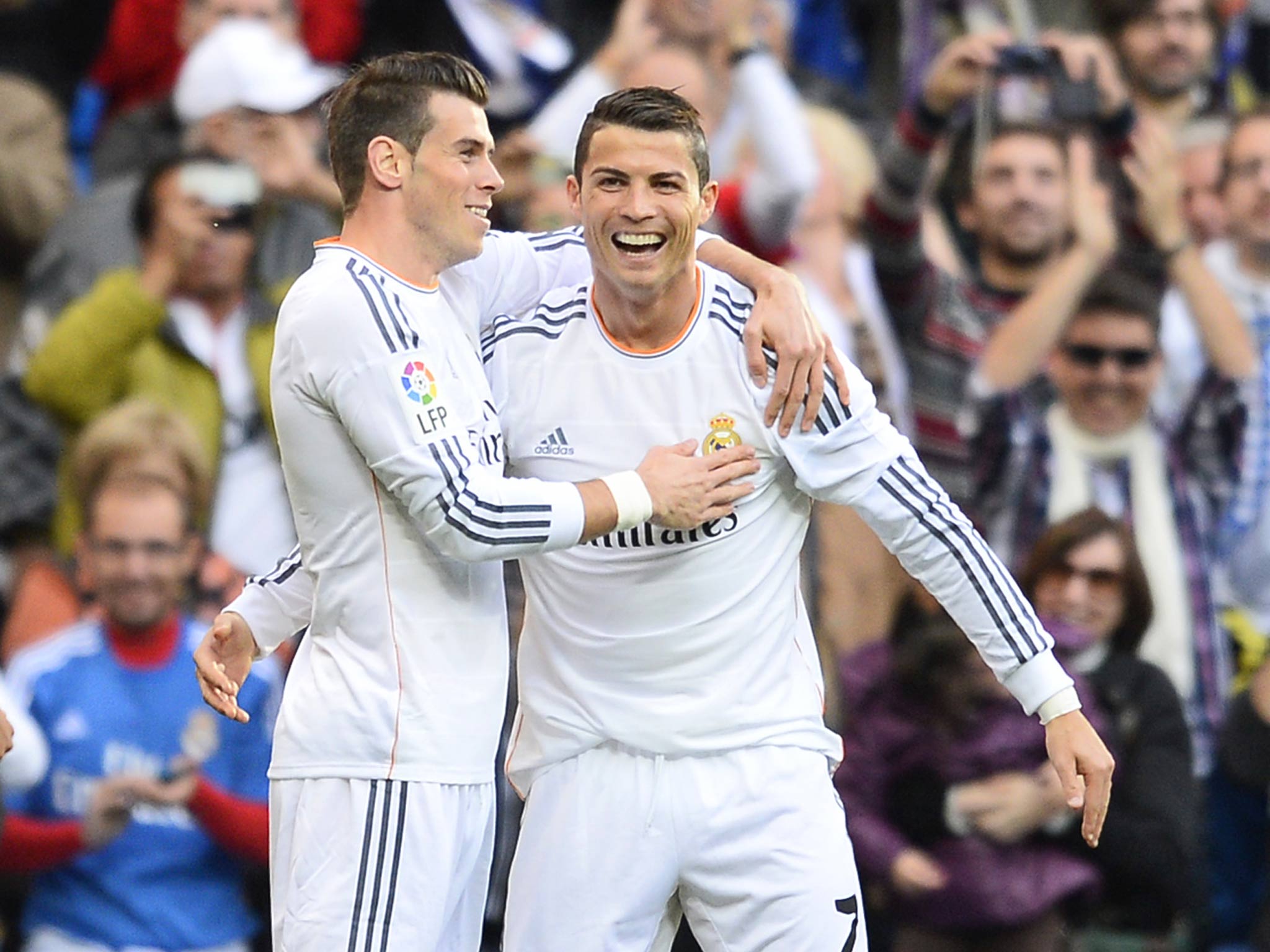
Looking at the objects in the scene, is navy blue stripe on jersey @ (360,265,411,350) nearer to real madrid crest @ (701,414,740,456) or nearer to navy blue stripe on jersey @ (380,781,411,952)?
real madrid crest @ (701,414,740,456)

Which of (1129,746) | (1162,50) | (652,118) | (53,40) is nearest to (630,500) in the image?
(652,118)

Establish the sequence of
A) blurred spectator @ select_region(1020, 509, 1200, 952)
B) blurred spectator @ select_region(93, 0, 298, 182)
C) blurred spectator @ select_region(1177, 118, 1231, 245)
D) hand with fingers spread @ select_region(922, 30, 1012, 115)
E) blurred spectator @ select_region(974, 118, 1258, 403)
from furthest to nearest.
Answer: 1. blurred spectator @ select_region(1177, 118, 1231, 245)
2. blurred spectator @ select_region(93, 0, 298, 182)
3. blurred spectator @ select_region(974, 118, 1258, 403)
4. hand with fingers spread @ select_region(922, 30, 1012, 115)
5. blurred spectator @ select_region(1020, 509, 1200, 952)

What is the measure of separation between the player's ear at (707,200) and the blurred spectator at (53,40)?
4.41m

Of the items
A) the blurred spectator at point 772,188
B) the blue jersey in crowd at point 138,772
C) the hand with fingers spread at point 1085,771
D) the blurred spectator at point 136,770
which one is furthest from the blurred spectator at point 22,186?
the hand with fingers spread at point 1085,771

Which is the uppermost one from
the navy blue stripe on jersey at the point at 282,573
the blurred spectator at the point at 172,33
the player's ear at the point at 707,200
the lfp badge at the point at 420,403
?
the blurred spectator at the point at 172,33

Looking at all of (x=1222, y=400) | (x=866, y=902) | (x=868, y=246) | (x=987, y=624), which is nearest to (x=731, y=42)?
(x=868, y=246)

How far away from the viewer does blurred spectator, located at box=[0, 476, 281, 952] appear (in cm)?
554

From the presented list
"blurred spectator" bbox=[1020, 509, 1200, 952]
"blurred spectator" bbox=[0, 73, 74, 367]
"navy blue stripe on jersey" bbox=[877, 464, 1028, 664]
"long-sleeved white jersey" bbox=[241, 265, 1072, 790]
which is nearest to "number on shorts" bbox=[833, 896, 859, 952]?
"long-sleeved white jersey" bbox=[241, 265, 1072, 790]

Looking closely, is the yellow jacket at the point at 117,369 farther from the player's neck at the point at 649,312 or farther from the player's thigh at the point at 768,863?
the player's thigh at the point at 768,863

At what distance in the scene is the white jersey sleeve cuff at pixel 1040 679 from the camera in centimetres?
434

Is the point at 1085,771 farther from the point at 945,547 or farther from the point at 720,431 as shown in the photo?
the point at 720,431

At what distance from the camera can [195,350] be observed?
20.6 ft

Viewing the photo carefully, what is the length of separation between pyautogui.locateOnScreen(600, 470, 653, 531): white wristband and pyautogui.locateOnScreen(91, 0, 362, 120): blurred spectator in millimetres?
3646

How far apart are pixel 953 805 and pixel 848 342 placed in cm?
158
